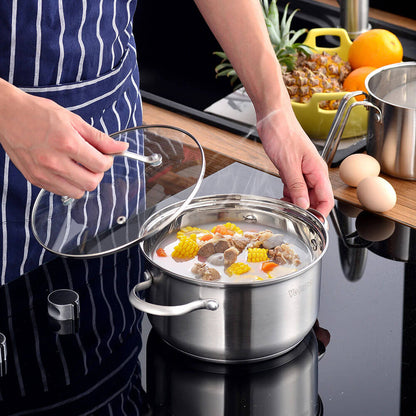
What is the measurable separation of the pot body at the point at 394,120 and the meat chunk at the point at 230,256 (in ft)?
2.33

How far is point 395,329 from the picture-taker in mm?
1147

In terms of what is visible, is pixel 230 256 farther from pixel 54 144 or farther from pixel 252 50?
pixel 252 50

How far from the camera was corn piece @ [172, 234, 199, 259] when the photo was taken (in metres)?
1.08

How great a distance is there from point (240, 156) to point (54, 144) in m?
0.75

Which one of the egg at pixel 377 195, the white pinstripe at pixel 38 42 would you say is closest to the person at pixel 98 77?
the white pinstripe at pixel 38 42

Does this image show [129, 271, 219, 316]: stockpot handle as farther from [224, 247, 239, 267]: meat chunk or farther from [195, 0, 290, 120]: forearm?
[195, 0, 290, 120]: forearm

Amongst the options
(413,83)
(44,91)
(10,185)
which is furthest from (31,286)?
(413,83)

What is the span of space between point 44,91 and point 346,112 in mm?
679

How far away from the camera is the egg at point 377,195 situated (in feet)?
4.95

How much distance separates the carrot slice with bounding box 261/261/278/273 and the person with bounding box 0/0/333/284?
0.20 metres

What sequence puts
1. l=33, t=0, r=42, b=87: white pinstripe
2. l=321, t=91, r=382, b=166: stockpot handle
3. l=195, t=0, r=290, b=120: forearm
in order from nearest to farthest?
l=33, t=0, r=42, b=87: white pinstripe → l=195, t=0, r=290, b=120: forearm → l=321, t=91, r=382, b=166: stockpot handle

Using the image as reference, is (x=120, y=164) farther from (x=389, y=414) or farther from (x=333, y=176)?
(x=333, y=176)

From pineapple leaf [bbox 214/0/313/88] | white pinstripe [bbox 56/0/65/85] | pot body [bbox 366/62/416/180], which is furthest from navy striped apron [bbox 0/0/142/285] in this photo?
pineapple leaf [bbox 214/0/313/88]

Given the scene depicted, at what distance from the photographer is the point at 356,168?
64.1 inches
